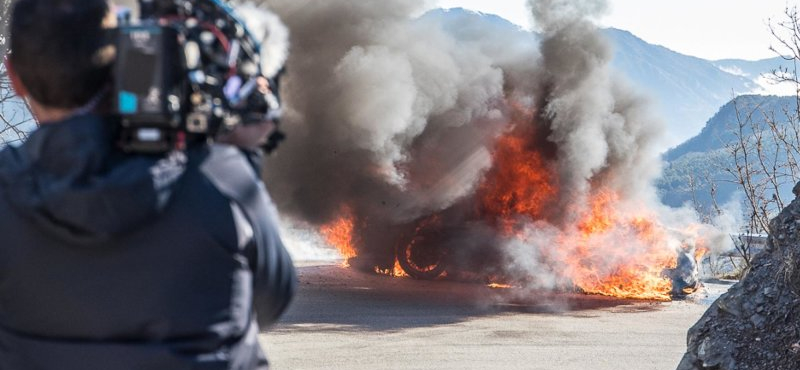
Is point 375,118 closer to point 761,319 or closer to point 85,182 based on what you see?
point 761,319

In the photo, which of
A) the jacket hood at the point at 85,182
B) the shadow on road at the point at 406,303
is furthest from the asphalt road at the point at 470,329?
the jacket hood at the point at 85,182

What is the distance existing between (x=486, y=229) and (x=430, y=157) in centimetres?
249

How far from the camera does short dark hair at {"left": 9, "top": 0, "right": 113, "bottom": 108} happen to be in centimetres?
158

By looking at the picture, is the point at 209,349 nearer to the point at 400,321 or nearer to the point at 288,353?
the point at 288,353

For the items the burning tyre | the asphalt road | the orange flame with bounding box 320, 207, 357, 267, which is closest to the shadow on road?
the asphalt road

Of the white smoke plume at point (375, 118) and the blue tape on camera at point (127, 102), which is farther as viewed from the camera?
the white smoke plume at point (375, 118)

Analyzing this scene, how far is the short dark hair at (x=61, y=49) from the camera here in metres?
1.58

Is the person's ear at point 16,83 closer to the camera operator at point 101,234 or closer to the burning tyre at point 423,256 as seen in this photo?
the camera operator at point 101,234

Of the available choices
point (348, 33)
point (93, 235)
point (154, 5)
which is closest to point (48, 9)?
point (154, 5)

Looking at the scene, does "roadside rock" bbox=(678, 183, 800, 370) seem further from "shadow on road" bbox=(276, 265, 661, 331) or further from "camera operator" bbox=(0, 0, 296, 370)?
"camera operator" bbox=(0, 0, 296, 370)

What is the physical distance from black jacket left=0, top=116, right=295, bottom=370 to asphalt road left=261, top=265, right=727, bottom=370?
733cm

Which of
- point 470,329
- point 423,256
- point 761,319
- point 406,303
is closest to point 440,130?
point 423,256

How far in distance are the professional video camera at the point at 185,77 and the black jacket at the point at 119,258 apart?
0.06 m

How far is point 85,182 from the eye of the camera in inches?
58.9
